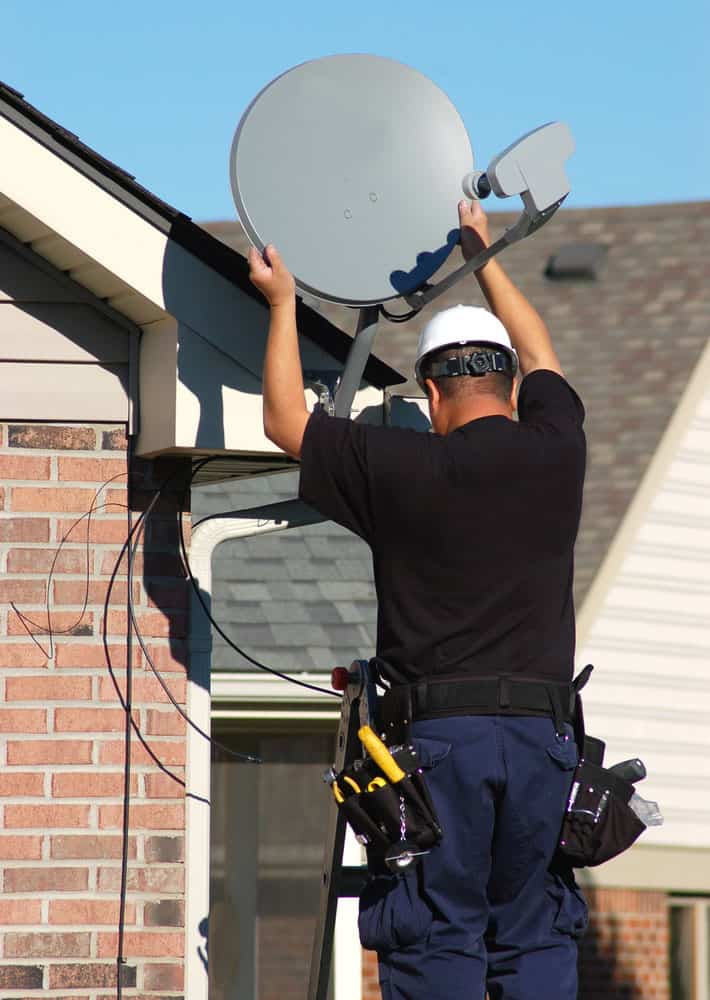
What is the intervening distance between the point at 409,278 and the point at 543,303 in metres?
10.6

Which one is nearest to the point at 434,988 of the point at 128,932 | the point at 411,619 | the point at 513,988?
the point at 513,988

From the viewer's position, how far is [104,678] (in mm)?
4781

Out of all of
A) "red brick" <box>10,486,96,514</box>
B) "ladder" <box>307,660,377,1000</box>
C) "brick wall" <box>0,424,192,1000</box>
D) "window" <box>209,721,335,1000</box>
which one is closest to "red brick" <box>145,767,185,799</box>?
"brick wall" <box>0,424,192,1000</box>

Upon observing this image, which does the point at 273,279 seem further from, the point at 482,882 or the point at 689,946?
the point at 689,946

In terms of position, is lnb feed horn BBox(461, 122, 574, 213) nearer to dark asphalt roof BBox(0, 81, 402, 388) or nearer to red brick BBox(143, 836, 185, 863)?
dark asphalt roof BBox(0, 81, 402, 388)

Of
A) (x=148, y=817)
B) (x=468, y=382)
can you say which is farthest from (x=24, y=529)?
(x=468, y=382)

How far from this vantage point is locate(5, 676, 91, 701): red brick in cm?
473

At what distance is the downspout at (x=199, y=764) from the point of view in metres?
4.77

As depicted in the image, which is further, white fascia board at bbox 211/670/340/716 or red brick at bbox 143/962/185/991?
white fascia board at bbox 211/670/340/716

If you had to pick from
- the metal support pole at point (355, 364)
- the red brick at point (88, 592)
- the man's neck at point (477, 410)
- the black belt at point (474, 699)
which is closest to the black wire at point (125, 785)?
the red brick at point (88, 592)

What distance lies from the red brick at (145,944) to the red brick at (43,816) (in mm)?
342

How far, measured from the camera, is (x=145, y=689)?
15.8 ft

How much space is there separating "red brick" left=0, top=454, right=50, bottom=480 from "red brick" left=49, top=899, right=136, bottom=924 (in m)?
1.27

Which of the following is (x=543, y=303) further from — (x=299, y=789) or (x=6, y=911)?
(x=6, y=911)
